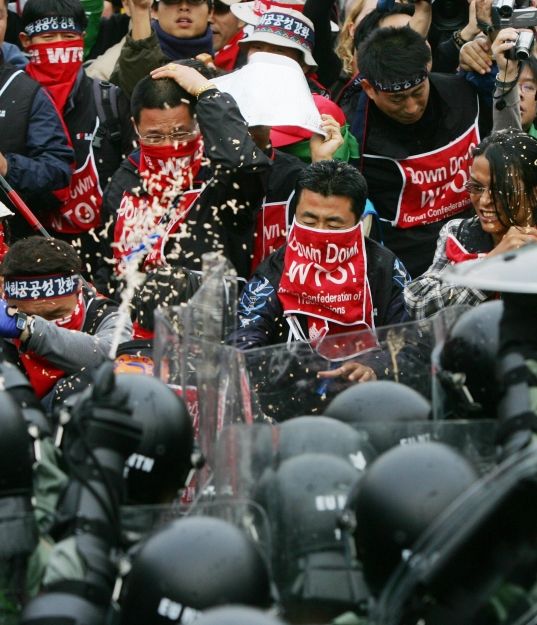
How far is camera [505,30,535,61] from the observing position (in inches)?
312

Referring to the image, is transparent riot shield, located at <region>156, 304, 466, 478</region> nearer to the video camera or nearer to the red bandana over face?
the red bandana over face

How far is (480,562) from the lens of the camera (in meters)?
3.90

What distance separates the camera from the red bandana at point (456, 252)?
7031mm

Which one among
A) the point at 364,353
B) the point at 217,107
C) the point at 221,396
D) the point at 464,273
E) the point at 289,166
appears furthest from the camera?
the point at 289,166

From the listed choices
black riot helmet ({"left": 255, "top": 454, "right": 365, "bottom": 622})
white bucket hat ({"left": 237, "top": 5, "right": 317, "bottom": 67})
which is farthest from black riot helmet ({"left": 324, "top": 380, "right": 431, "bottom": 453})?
white bucket hat ({"left": 237, "top": 5, "right": 317, "bottom": 67})

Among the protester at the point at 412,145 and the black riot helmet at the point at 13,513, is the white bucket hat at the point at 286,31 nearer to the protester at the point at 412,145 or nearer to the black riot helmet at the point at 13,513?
the protester at the point at 412,145

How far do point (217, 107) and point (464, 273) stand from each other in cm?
327

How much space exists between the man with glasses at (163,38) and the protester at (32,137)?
2.02ft

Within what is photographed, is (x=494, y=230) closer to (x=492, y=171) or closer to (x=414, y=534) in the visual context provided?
(x=492, y=171)

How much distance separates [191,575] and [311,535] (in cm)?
66

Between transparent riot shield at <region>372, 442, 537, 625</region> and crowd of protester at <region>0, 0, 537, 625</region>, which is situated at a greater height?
transparent riot shield at <region>372, 442, 537, 625</region>

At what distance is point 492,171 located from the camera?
707 centimetres

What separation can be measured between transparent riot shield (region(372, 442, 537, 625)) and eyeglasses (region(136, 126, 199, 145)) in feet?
13.8

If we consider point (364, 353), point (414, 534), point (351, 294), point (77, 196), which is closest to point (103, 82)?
point (77, 196)
